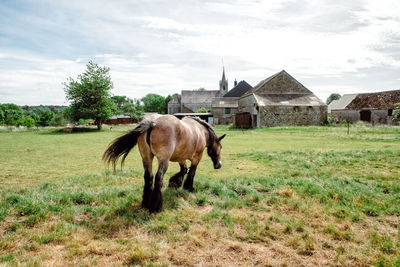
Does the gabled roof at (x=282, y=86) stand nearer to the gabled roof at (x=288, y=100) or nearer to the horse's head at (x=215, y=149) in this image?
the gabled roof at (x=288, y=100)

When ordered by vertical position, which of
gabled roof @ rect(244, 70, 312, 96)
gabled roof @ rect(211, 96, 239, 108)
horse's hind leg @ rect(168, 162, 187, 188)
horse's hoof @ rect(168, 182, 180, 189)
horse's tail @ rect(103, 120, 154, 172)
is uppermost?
gabled roof @ rect(244, 70, 312, 96)

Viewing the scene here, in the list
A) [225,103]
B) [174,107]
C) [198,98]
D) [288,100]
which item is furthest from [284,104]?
[174,107]

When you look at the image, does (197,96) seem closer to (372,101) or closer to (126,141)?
(372,101)

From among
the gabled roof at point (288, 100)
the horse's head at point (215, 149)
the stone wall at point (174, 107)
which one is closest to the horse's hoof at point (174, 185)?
the horse's head at point (215, 149)

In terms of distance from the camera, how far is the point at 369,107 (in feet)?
134

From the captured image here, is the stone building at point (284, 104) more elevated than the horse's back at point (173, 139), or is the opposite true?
the stone building at point (284, 104)

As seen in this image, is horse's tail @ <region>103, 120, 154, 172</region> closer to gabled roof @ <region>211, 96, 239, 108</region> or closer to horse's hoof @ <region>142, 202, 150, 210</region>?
horse's hoof @ <region>142, 202, 150, 210</region>

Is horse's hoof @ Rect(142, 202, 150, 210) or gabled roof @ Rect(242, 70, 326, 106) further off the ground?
gabled roof @ Rect(242, 70, 326, 106)

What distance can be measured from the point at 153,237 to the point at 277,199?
2.83m

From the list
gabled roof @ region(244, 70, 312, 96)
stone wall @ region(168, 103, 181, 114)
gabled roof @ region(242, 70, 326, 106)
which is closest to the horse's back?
gabled roof @ region(242, 70, 326, 106)

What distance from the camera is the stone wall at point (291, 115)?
116 ft

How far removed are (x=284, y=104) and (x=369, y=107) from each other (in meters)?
17.2

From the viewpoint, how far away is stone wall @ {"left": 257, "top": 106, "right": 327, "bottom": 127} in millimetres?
35375

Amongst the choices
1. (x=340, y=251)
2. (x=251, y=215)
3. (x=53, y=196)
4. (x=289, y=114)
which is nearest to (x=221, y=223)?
(x=251, y=215)
